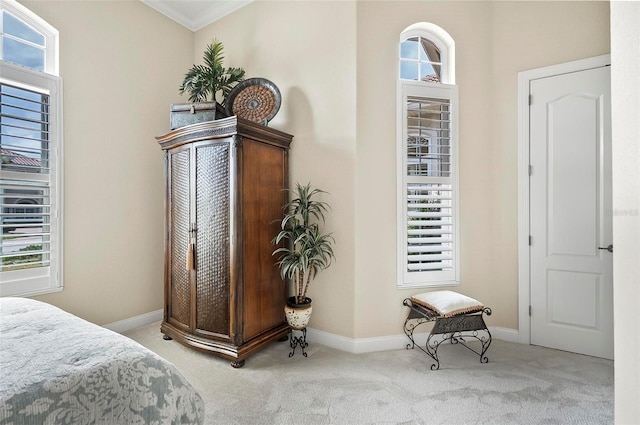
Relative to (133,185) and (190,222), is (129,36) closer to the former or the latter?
(133,185)

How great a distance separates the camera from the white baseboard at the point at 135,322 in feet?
9.71

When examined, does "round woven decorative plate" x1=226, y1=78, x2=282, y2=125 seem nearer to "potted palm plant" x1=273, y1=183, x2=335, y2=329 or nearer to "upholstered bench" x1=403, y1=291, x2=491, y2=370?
"potted palm plant" x1=273, y1=183, x2=335, y2=329

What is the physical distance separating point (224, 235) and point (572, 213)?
2.92m

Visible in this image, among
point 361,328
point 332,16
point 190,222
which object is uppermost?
point 332,16

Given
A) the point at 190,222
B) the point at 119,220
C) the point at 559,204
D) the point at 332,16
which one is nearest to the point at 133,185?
the point at 119,220

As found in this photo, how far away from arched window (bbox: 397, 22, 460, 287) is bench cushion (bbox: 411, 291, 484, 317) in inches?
9.1

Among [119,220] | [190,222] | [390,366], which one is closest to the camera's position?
[390,366]

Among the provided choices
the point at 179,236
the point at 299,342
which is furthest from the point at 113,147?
the point at 299,342

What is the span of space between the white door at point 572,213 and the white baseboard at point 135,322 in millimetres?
3732

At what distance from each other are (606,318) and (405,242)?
1.68 metres

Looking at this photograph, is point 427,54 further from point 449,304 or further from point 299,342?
point 299,342

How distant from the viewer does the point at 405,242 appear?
8.94ft

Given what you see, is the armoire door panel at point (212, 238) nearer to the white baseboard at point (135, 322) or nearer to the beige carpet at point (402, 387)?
the beige carpet at point (402, 387)

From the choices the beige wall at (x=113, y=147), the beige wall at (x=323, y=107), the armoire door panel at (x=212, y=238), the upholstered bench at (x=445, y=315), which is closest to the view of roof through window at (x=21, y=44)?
the beige wall at (x=113, y=147)
